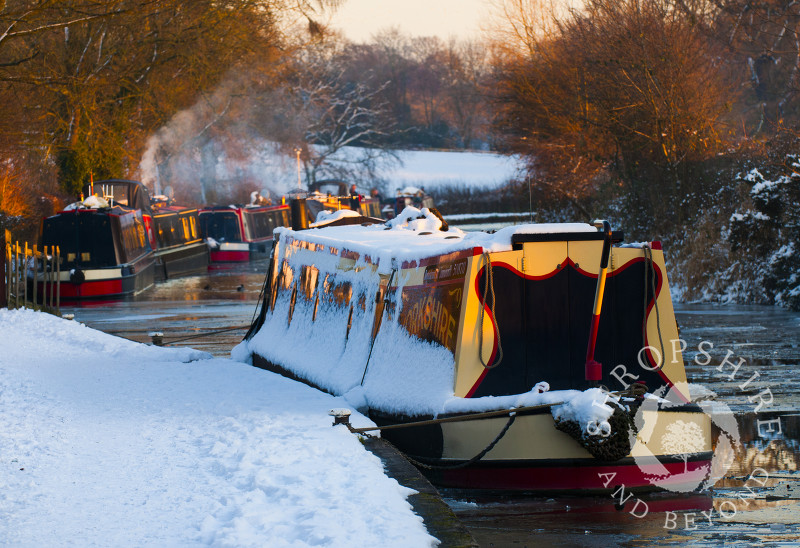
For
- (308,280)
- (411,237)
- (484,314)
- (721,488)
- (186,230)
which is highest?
(411,237)

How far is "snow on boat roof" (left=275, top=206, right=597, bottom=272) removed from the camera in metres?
8.47

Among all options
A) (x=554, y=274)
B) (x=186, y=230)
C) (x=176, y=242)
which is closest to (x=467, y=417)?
(x=554, y=274)

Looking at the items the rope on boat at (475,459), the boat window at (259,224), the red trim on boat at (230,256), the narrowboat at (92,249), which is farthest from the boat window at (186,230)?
the rope on boat at (475,459)

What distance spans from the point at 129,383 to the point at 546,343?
514 cm

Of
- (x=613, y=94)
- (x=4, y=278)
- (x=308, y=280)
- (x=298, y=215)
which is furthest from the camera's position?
(x=613, y=94)

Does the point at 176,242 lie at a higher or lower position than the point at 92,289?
higher

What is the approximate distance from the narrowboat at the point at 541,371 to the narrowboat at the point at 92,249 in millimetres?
19631

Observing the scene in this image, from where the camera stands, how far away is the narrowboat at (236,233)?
42.8 meters

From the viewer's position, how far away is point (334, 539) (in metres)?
5.77

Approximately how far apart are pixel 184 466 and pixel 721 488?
13.4 ft

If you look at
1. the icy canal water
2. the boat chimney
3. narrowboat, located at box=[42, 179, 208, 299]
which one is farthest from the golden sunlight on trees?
the boat chimney

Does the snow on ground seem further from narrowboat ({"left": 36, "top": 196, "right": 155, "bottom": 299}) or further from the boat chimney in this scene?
narrowboat ({"left": 36, "top": 196, "right": 155, "bottom": 299})

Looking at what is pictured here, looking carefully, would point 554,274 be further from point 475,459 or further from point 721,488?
point 721,488

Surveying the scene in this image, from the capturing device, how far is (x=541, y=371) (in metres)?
8.59
